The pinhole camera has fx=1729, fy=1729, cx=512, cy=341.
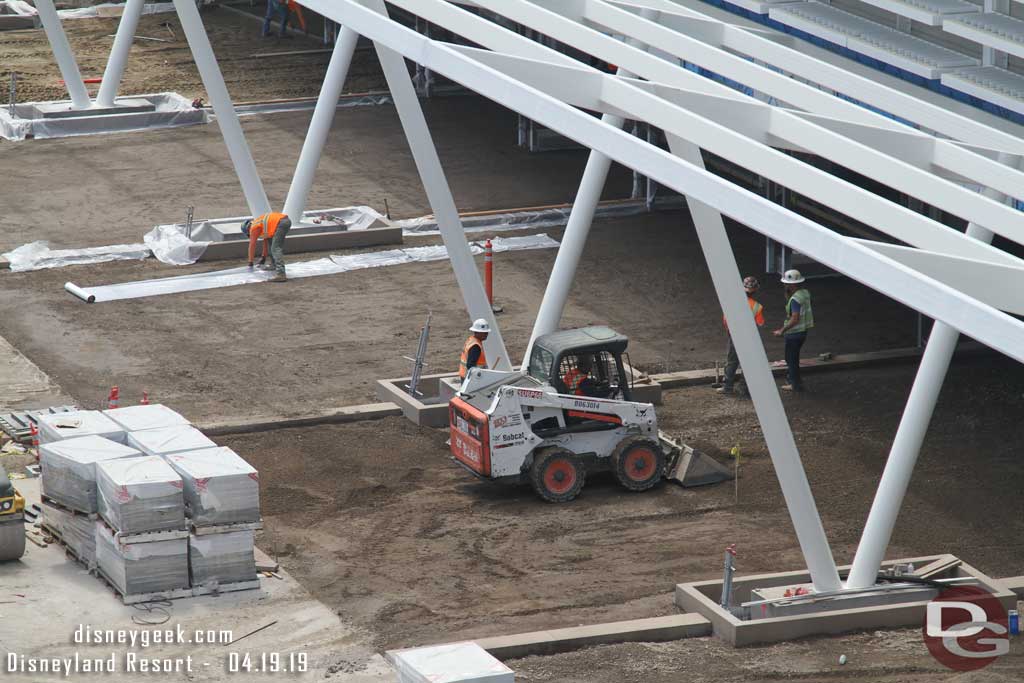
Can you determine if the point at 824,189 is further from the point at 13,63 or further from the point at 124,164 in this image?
the point at 13,63

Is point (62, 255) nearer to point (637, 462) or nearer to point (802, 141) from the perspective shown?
point (637, 462)

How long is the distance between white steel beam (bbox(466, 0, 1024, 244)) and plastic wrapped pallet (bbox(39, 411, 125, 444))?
19.2ft

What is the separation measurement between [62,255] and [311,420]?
28.0ft

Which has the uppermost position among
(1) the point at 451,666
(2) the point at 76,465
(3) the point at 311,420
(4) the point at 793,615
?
(2) the point at 76,465

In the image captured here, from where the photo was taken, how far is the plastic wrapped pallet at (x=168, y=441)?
646 inches

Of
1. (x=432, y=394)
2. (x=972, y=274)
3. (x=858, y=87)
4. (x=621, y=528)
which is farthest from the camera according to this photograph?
(x=432, y=394)

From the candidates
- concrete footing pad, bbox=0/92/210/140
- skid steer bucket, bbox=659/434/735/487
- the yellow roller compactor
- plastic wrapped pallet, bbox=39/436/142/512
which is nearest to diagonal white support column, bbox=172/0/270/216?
concrete footing pad, bbox=0/92/210/140

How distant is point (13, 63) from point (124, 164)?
1084 centimetres

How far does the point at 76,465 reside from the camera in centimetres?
1586

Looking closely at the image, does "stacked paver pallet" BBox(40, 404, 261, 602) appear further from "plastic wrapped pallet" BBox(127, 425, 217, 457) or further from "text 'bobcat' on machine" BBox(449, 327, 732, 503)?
"text 'bobcat' on machine" BBox(449, 327, 732, 503)

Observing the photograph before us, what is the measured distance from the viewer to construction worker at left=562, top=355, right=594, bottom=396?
18.6 metres

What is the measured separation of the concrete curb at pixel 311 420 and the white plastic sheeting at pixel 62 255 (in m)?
7.84

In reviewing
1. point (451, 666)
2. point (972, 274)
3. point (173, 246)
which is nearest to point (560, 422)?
point (451, 666)

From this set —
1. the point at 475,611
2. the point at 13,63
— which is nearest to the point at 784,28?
the point at 475,611
